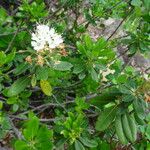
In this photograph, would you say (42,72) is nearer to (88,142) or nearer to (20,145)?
(20,145)

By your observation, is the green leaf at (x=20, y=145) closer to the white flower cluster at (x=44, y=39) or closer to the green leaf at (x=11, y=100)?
the white flower cluster at (x=44, y=39)

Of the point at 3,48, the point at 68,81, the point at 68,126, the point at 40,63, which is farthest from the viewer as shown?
the point at 68,81

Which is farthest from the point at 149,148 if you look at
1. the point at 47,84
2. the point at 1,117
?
the point at 1,117

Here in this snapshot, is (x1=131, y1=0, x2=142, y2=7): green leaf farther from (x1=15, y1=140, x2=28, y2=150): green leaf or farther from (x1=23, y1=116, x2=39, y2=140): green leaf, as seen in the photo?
(x1=15, y1=140, x2=28, y2=150): green leaf

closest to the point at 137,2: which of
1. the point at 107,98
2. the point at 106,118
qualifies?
the point at 107,98

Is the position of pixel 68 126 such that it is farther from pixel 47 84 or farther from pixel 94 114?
pixel 94 114

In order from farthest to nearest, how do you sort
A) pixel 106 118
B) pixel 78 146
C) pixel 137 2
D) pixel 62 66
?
1. pixel 137 2
2. pixel 106 118
3. pixel 78 146
4. pixel 62 66

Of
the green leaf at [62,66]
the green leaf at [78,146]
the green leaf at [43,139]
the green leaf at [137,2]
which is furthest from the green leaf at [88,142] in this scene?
the green leaf at [137,2]

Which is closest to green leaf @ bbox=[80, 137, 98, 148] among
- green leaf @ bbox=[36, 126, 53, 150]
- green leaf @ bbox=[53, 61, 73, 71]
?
green leaf @ bbox=[36, 126, 53, 150]
